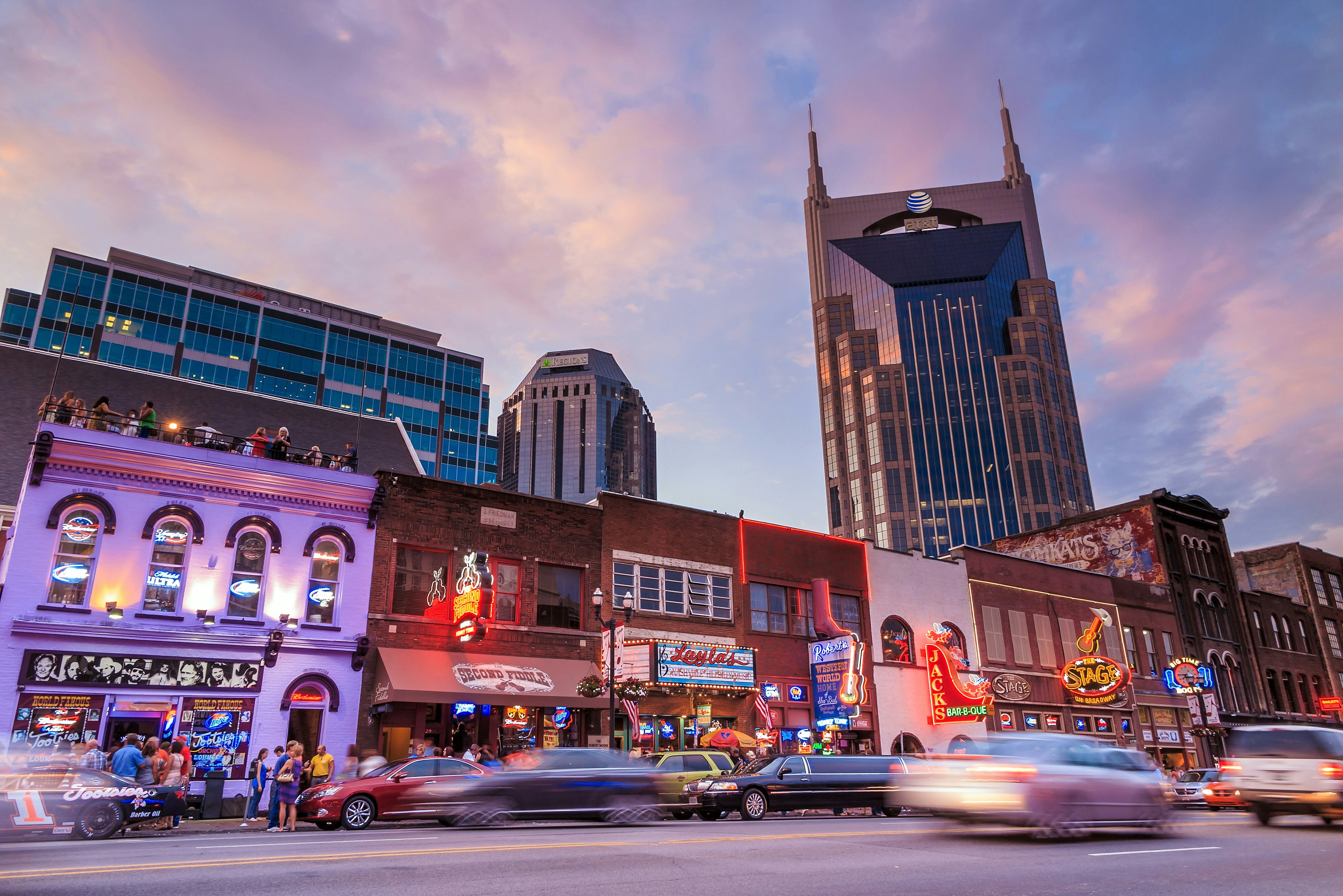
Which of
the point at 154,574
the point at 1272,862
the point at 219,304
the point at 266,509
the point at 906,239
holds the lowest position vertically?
the point at 1272,862

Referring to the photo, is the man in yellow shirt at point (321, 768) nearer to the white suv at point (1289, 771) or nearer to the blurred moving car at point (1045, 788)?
the blurred moving car at point (1045, 788)

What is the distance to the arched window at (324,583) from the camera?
81.0ft

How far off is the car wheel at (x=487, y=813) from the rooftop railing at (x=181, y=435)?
12.8 meters

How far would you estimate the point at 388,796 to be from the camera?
673 inches

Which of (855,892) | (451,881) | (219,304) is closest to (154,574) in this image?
(451,881)

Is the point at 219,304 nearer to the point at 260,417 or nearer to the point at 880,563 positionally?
the point at 260,417

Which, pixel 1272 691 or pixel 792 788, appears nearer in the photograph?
pixel 792 788

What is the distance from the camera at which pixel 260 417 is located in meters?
33.2

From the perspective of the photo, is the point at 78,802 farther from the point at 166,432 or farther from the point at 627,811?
the point at 166,432

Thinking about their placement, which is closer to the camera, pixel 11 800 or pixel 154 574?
pixel 11 800

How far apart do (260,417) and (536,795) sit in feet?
72.5

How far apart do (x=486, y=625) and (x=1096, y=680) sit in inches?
1075

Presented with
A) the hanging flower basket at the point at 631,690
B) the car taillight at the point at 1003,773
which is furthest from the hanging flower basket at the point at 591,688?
the car taillight at the point at 1003,773

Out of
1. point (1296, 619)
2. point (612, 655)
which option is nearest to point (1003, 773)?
point (612, 655)
